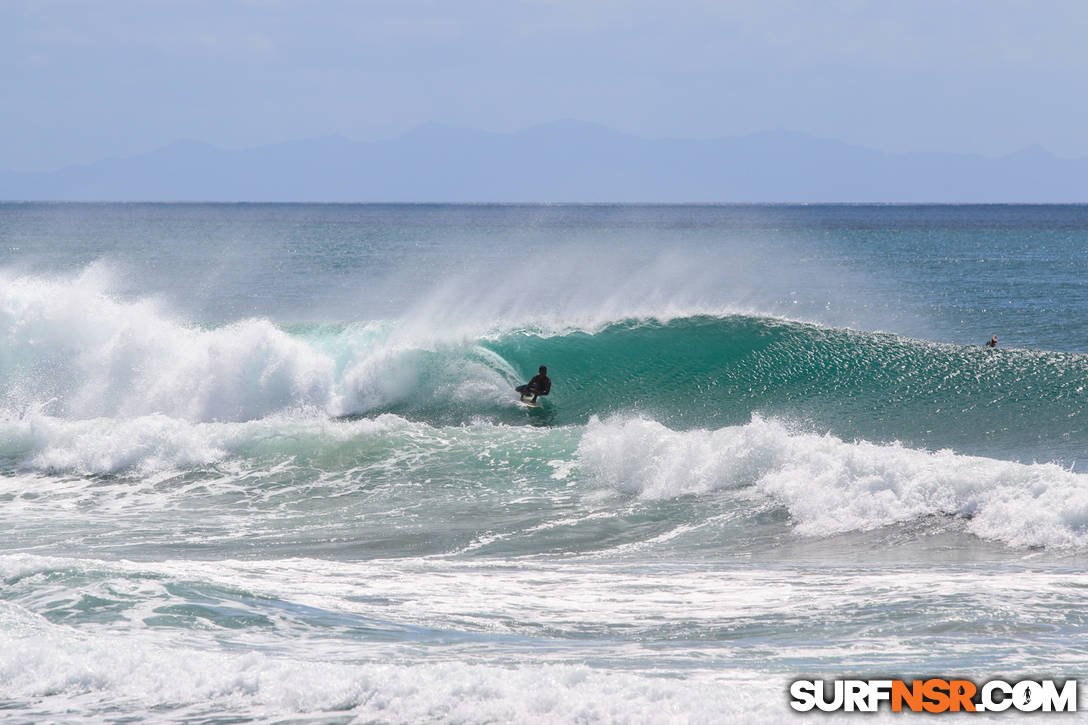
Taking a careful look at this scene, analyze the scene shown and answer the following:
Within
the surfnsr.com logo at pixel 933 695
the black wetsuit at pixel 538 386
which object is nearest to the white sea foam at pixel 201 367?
the black wetsuit at pixel 538 386

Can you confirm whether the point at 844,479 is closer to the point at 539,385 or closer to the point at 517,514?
the point at 517,514

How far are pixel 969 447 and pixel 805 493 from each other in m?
4.78

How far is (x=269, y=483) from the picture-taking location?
1473 cm

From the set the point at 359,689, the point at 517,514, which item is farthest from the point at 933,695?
the point at 517,514

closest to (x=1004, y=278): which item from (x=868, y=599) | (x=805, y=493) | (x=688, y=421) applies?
(x=688, y=421)

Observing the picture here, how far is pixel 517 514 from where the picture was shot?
13062 mm

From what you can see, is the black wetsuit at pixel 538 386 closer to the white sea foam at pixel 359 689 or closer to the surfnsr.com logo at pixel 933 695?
the white sea foam at pixel 359 689

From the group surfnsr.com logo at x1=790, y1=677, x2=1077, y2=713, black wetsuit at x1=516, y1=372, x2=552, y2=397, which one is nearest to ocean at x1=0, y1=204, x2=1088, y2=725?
surfnsr.com logo at x1=790, y1=677, x2=1077, y2=713

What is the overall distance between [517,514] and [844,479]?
3874 millimetres

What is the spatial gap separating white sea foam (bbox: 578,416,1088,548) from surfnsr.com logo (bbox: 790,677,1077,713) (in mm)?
4796

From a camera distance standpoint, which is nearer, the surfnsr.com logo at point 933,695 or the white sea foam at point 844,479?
the surfnsr.com logo at point 933,695

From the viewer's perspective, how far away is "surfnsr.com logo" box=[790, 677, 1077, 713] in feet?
20.1

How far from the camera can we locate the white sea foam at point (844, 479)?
37.3 ft

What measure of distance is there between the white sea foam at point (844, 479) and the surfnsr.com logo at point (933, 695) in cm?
480
